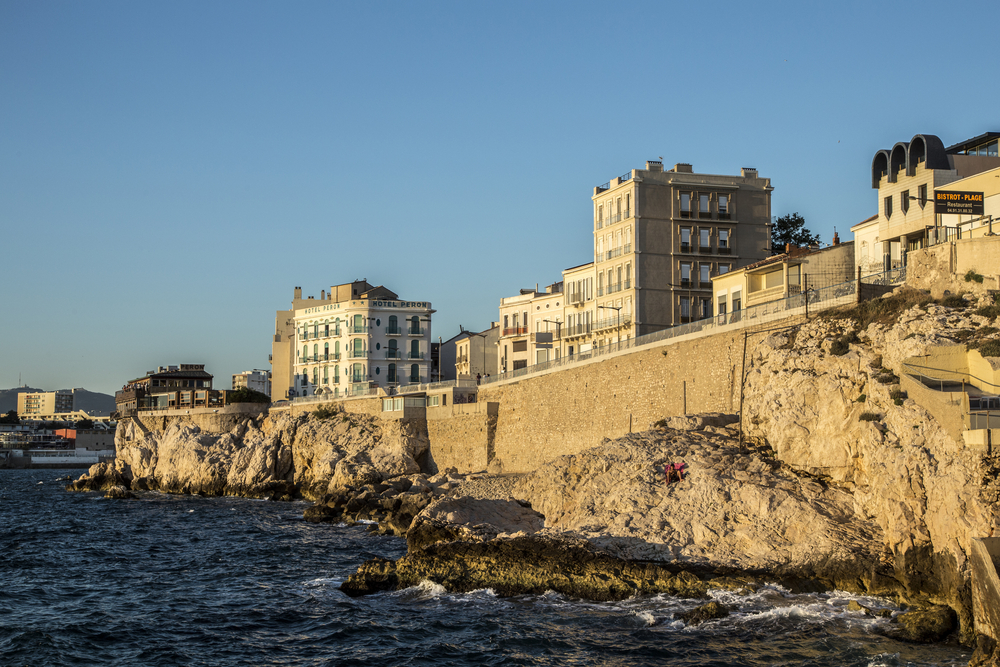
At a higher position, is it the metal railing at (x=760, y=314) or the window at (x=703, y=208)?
the window at (x=703, y=208)

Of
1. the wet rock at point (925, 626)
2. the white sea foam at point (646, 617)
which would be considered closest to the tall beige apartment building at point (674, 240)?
the white sea foam at point (646, 617)

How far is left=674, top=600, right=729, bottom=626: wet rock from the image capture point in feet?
67.3

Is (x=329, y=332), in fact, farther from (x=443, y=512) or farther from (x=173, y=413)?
(x=443, y=512)

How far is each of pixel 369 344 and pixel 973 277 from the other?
180ft

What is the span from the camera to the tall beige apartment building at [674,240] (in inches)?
1994

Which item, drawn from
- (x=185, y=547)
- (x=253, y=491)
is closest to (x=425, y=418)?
(x=253, y=491)

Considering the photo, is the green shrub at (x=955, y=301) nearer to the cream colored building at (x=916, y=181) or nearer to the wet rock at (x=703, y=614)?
the cream colored building at (x=916, y=181)

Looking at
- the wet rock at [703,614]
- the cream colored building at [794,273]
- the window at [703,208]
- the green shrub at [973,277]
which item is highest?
the window at [703,208]

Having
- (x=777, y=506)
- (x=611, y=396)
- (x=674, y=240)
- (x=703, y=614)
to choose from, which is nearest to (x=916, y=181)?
(x=611, y=396)

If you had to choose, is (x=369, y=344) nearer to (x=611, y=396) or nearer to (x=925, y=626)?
(x=611, y=396)

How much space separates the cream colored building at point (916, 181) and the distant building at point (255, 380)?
335ft

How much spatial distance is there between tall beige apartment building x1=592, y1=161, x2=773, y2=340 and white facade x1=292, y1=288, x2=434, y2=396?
87.1 feet

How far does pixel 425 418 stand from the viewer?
54.0m

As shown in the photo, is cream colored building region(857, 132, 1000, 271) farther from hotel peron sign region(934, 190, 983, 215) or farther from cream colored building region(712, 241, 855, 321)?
cream colored building region(712, 241, 855, 321)
